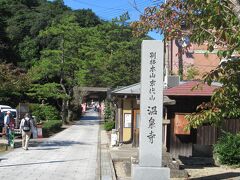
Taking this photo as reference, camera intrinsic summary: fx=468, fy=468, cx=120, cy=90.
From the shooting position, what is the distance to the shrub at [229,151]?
1658 centimetres

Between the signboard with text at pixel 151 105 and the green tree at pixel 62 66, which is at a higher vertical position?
the green tree at pixel 62 66

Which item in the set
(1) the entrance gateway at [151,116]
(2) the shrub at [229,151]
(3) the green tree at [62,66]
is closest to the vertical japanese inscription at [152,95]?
(1) the entrance gateway at [151,116]

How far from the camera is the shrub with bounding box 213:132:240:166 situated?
54.4 feet

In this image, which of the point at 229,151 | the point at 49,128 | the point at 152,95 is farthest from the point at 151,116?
the point at 49,128

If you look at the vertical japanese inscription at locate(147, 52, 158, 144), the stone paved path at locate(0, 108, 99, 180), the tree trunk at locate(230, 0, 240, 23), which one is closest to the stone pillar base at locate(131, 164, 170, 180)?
the vertical japanese inscription at locate(147, 52, 158, 144)

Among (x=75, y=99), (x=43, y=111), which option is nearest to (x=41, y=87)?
(x=43, y=111)

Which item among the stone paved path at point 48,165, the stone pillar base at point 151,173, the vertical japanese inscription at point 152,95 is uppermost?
the vertical japanese inscription at point 152,95

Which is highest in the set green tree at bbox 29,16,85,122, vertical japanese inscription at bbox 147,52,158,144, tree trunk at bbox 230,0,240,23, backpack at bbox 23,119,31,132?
green tree at bbox 29,16,85,122

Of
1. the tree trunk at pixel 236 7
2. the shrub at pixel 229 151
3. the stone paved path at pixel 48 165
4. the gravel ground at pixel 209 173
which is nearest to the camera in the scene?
the tree trunk at pixel 236 7

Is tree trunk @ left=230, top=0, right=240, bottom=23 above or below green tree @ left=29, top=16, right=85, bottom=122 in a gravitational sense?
below

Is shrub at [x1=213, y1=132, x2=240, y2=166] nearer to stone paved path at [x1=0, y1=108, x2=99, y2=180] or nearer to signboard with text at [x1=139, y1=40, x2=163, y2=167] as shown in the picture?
stone paved path at [x1=0, y1=108, x2=99, y2=180]

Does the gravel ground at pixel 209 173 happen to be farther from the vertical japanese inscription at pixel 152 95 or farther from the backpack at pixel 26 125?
the backpack at pixel 26 125

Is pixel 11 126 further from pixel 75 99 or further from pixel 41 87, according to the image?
pixel 75 99

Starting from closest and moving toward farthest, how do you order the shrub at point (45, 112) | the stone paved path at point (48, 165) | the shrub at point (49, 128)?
the stone paved path at point (48, 165) < the shrub at point (49, 128) < the shrub at point (45, 112)
